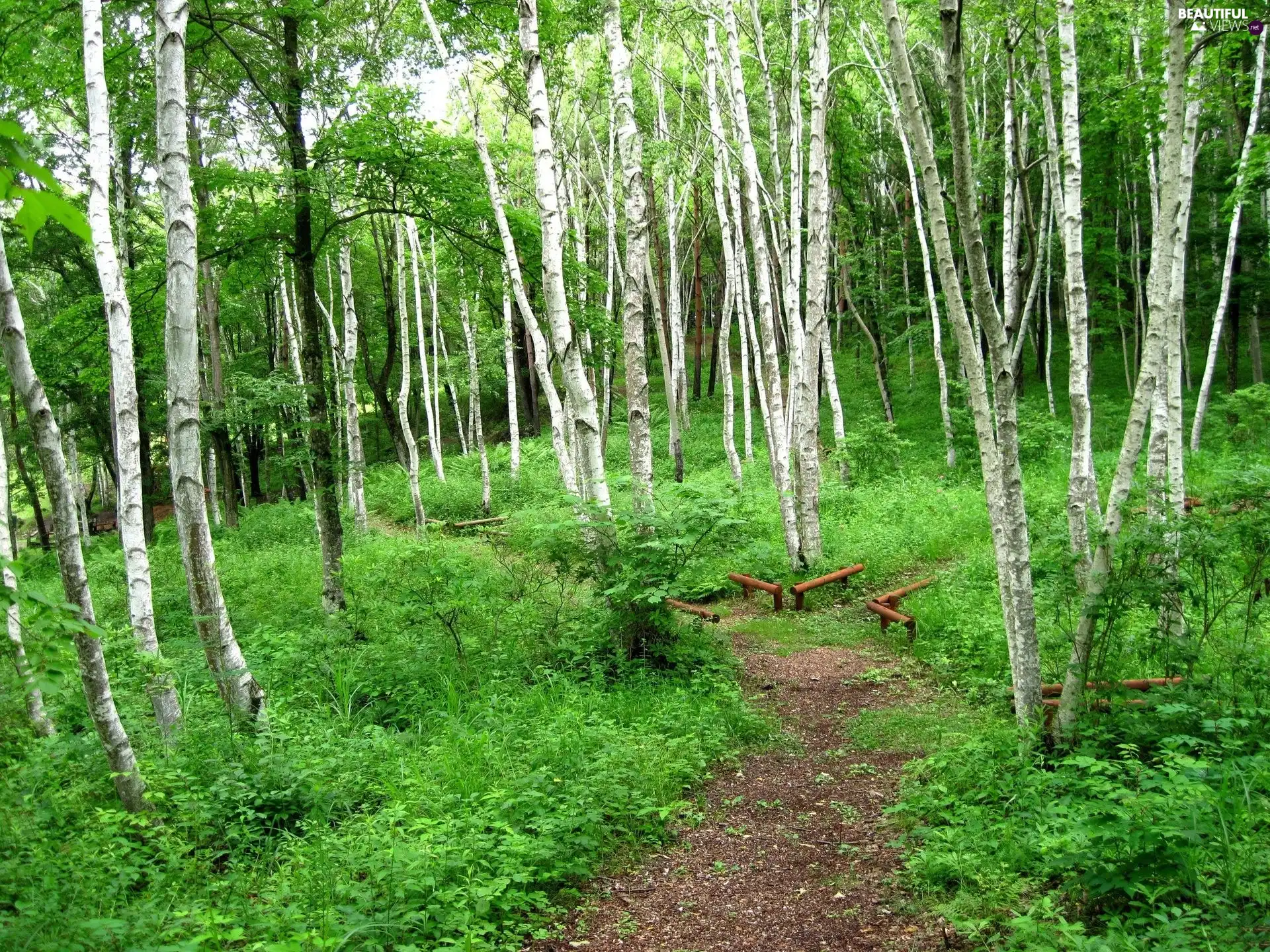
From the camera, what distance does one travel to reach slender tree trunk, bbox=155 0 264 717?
4801 mm

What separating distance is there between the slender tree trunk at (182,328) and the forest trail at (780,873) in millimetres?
3142

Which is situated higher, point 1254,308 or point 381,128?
point 381,128

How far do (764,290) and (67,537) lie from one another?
8.45 m

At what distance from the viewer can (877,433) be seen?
55.7ft

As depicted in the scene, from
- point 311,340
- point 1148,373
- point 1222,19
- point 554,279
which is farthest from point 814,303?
point 311,340

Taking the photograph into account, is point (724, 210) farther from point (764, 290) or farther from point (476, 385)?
point (476, 385)

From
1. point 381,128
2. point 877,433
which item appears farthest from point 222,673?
point 877,433

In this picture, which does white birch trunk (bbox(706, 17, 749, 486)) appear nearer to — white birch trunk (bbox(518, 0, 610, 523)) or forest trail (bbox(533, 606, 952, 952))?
white birch trunk (bbox(518, 0, 610, 523))

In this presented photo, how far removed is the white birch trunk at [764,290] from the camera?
33.5 feet

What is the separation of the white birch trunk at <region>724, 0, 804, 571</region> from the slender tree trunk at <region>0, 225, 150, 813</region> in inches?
313

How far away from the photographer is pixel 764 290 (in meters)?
10.5

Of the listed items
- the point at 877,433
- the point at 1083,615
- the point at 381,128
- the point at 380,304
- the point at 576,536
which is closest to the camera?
the point at 1083,615

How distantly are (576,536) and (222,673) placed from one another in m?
3.16

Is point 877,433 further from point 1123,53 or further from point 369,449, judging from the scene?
point 369,449
